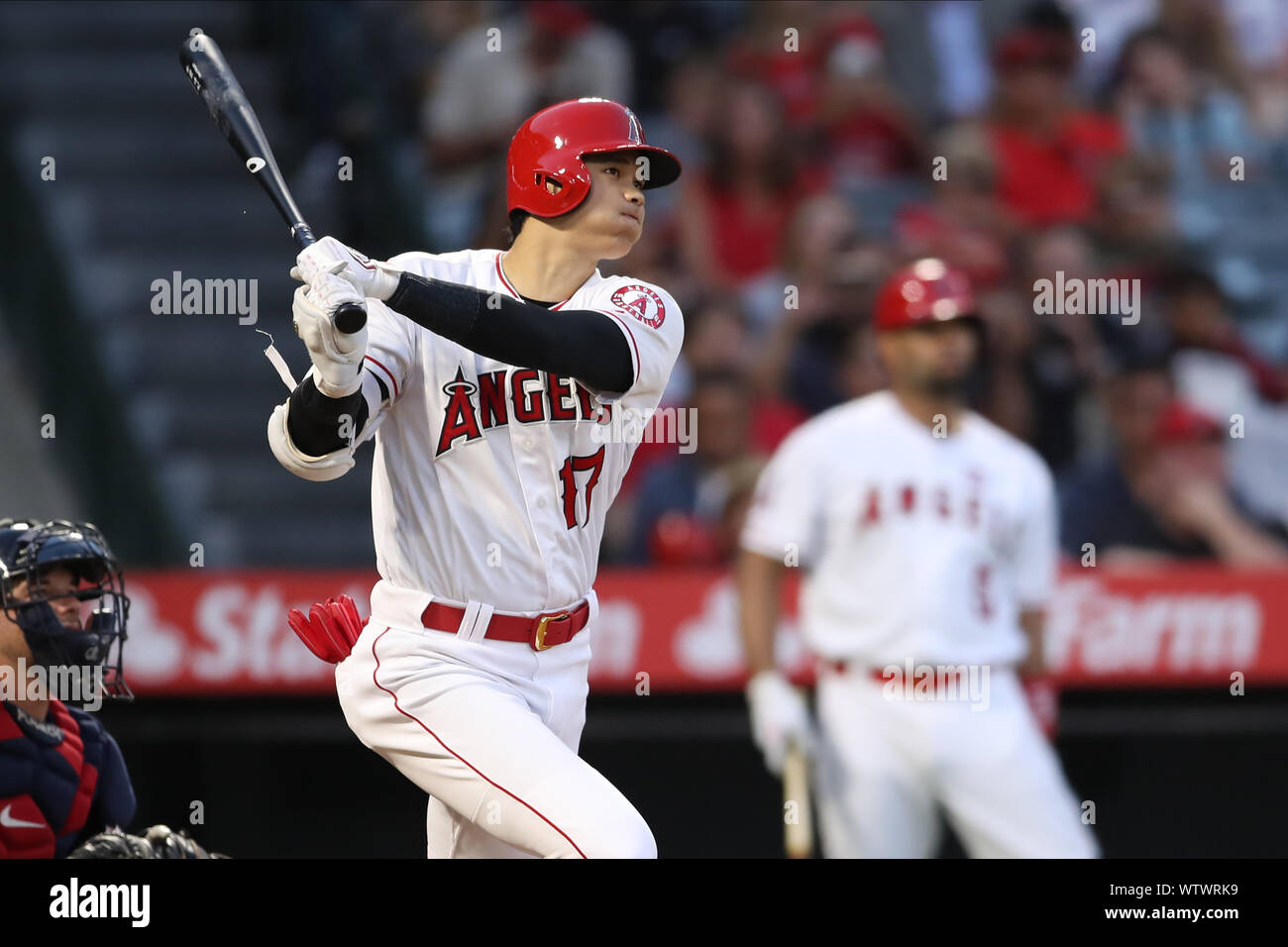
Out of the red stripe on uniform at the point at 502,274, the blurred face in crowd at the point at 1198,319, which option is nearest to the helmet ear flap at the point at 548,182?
the red stripe on uniform at the point at 502,274

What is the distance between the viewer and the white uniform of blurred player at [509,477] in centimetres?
298

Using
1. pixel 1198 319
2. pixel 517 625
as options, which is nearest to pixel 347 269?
pixel 517 625

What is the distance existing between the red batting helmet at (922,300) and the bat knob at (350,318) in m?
2.51

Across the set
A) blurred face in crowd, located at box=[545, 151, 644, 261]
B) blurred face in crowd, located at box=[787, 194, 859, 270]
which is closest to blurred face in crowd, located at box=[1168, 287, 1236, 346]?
blurred face in crowd, located at box=[787, 194, 859, 270]

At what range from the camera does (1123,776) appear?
6.00 metres

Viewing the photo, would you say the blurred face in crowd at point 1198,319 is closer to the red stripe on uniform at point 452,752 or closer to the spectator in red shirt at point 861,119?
the spectator in red shirt at point 861,119

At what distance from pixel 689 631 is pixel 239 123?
9.75 ft

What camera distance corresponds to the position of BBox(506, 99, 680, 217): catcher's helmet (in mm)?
3281

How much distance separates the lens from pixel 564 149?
Result: 3297 mm

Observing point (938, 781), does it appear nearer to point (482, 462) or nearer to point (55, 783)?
point (482, 462)
